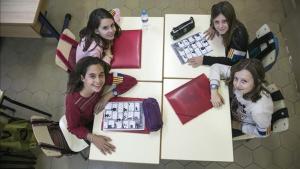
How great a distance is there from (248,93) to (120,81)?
95 centimetres

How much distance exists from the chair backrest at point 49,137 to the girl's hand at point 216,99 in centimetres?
127

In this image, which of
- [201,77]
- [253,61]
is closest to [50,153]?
[201,77]

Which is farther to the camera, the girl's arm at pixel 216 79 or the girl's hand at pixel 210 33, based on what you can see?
the girl's hand at pixel 210 33

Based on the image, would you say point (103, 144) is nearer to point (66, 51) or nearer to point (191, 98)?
point (191, 98)

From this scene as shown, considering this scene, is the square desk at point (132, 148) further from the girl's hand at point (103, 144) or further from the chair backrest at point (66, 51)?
the chair backrest at point (66, 51)

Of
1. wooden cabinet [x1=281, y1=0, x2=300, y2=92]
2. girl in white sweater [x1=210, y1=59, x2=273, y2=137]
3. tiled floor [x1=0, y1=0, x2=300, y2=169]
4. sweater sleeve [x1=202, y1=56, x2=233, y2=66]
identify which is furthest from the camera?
wooden cabinet [x1=281, y1=0, x2=300, y2=92]

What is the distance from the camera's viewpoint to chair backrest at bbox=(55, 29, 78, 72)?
2408 mm

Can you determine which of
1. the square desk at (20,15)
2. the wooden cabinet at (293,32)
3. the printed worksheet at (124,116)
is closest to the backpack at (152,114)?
the printed worksheet at (124,116)

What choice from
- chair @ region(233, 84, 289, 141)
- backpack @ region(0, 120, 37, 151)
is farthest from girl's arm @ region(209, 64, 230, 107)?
backpack @ region(0, 120, 37, 151)

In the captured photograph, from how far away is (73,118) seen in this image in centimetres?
209

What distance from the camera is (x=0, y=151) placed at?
2621 mm

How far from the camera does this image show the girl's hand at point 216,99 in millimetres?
2082

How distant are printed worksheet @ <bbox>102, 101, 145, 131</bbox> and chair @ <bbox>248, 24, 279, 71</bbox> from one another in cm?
105

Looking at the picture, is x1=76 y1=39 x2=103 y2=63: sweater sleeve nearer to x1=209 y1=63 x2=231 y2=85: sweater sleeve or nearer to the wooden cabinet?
x1=209 y1=63 x2=231 y2=85: sweater sleeve
